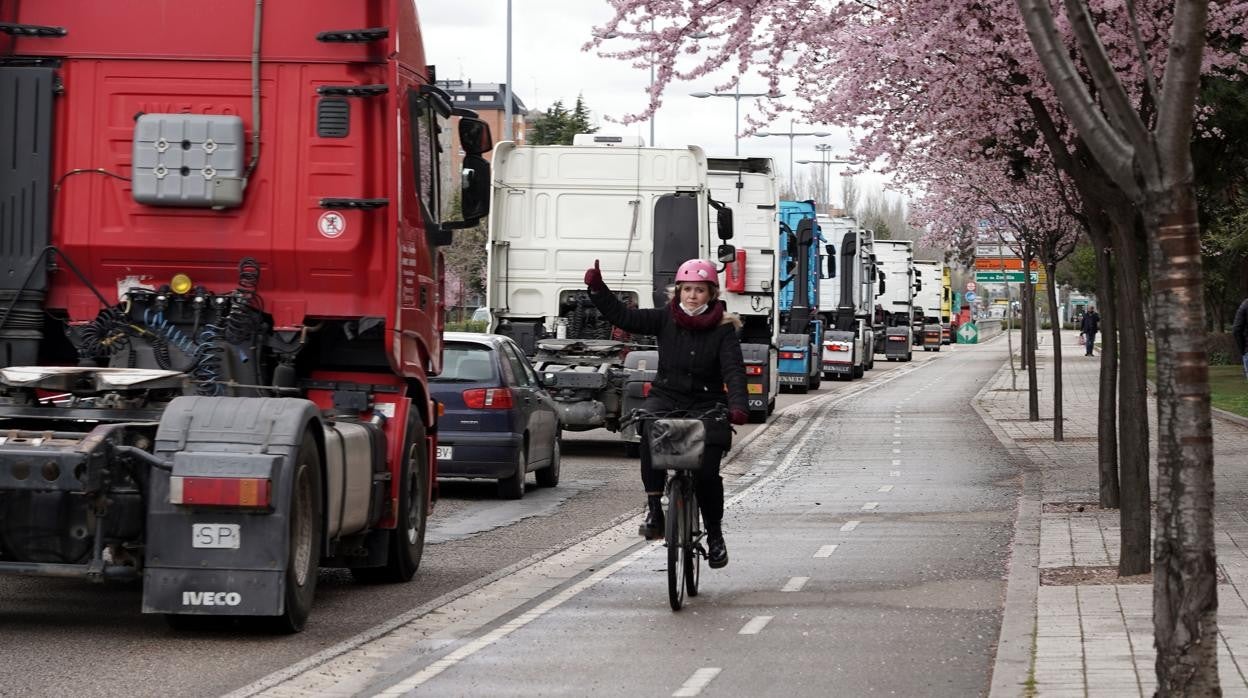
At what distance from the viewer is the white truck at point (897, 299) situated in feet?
220

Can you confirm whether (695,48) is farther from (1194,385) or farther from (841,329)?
(841,329)

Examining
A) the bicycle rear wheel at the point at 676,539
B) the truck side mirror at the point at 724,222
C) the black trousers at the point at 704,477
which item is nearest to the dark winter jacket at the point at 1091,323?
the truck side mirror at the point at 724,222

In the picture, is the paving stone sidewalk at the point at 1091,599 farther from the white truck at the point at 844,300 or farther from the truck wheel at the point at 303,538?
the white truck at the point at 844,300

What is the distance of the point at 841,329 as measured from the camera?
51.2m

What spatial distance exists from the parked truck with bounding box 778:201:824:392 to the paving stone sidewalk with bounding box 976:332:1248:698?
1802 cm

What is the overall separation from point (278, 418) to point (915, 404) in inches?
1194

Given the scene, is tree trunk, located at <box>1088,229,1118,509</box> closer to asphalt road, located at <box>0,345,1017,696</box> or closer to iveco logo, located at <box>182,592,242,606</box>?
asphalt road, located at <box>0,345,1017,696</box>

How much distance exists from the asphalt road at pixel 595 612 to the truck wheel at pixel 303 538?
5.8 inches

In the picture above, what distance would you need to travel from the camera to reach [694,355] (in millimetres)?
10812

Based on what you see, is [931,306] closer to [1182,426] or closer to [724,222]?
[724,222]

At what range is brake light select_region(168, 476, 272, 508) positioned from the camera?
28.6ft

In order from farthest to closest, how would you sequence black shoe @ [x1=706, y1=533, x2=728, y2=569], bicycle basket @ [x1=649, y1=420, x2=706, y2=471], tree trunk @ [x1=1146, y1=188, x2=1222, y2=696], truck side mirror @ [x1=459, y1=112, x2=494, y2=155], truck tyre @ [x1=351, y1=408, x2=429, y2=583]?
truck side mirror @ [x1=459, y1=112, x2=494, y2=155] → truck tyre @ [x1=351, y1=408, x2=429, y2=583] → black shoe @ [x1=706, y1=533, x2=728, y2=569] → bicycle basket @ [x1=649, y1=420, x2=706, y2=471] → tree trunk @ [x1=1146, y1=188, x2=1222, y2=696]

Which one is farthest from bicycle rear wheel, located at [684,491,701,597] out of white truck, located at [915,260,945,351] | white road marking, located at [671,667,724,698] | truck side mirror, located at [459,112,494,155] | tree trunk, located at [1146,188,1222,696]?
white truck, located at [915,260,945,351]

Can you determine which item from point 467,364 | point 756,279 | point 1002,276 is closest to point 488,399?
point 467,364
